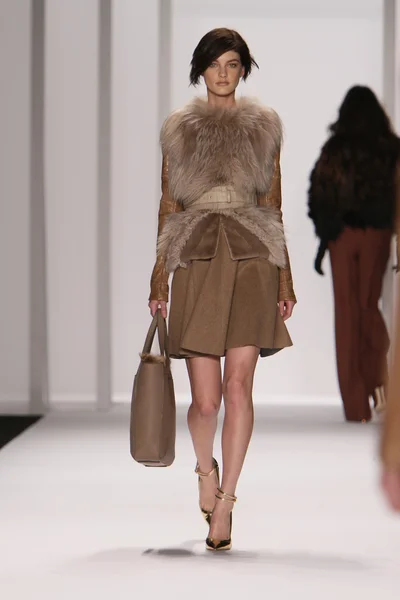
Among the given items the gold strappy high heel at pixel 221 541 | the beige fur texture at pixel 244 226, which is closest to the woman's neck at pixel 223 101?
the beige fur texture at pixel 244 226

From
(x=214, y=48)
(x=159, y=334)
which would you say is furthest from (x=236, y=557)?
(x=214, y=48)

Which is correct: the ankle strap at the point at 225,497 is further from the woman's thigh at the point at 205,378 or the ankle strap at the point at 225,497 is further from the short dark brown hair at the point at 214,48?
the short dark brown hair at the point at 214,48

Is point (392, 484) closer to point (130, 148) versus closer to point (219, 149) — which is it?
point (219, 149)

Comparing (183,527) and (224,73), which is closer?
(224,73)

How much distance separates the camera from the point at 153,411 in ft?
12.4

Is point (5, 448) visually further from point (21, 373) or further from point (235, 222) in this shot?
point (235, 222)

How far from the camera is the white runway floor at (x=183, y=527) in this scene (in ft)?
11.2

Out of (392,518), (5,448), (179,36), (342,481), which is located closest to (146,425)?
(392,518)

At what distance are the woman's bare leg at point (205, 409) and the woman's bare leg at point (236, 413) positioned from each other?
4 cm

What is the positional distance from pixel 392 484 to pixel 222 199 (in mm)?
2574

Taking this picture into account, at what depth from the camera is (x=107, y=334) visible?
854cm

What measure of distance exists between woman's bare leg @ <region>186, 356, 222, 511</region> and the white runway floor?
177mm

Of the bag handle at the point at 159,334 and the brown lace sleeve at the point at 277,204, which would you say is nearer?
the bag handle at the point at 159,334

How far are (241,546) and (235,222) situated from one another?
0.90m
